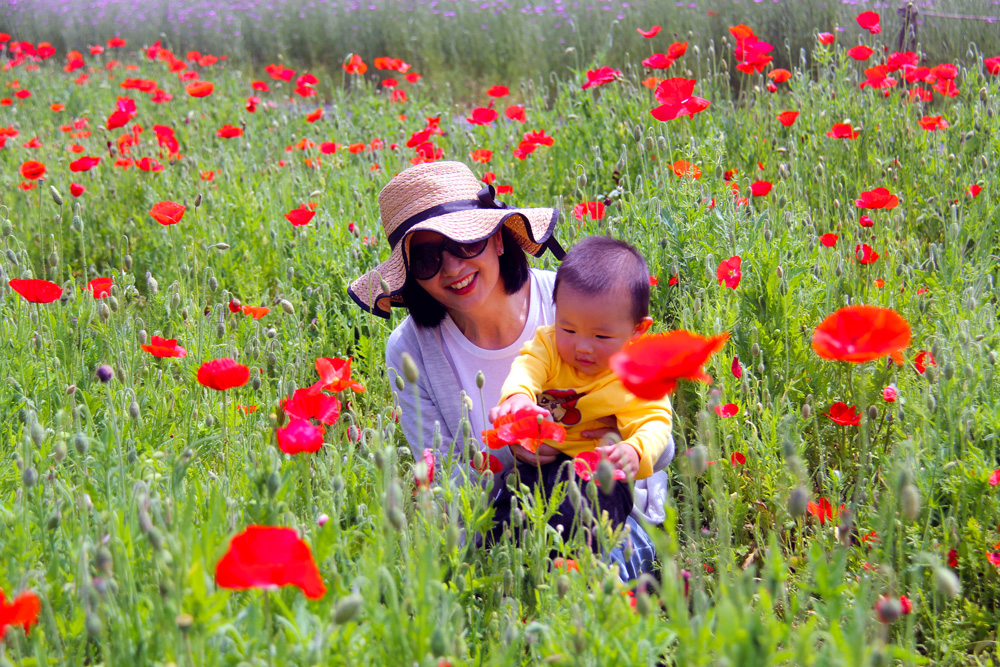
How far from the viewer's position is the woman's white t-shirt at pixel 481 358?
2.61 meters

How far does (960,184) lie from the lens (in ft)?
11.7

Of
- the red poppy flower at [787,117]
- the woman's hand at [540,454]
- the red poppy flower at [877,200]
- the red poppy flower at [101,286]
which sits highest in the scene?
the red poppy flower at [787,117]

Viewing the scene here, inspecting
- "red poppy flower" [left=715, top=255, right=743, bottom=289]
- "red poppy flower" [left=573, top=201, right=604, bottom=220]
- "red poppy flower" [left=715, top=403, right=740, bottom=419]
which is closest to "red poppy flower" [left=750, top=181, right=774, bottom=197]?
"red poppy flower" [left=573, top=201, right=604, bottom=220]

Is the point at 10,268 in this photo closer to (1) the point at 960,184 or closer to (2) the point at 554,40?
(1) the point at 960,184

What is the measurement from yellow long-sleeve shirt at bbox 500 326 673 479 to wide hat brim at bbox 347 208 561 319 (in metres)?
0.35

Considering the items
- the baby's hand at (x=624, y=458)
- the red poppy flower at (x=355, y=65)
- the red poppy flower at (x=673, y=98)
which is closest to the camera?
the baby's hand at (x=624, y=458)

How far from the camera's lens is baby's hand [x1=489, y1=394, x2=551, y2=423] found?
Answer: 1.84m

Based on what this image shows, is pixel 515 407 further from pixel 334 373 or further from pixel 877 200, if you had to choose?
pixel 877 200

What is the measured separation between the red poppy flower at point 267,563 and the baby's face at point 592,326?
1.03 metres

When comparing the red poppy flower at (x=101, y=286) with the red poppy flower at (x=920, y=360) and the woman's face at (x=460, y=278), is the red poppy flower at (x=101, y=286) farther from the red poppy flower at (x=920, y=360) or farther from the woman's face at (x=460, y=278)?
the red poppy flower at (x=920, y=360)

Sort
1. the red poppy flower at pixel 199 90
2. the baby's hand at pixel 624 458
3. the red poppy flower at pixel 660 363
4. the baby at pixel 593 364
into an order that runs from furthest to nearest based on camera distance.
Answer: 1. the red poppy flower at pixel 199 90
2. the baby at pixel 593 364
3. the baby's hand at pixel 624 458
4. the red poppy flower at pixel 660 363

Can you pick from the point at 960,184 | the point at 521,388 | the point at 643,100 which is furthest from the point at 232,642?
the point at 643,100

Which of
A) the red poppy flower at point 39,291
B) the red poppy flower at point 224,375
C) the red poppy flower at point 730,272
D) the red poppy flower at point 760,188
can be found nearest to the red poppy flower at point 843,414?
the red poppy flower at point 730,272

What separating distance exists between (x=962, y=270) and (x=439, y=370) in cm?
177
